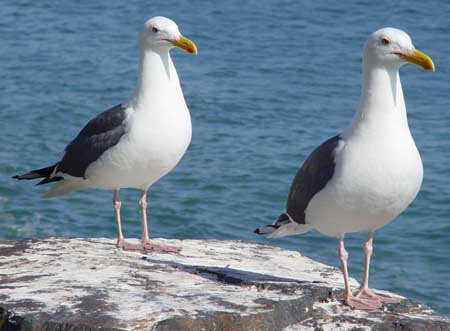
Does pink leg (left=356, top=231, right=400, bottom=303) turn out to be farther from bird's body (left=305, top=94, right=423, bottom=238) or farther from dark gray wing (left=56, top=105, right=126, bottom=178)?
dark gray wing (left=56, top=105, right=126, bottom=178)

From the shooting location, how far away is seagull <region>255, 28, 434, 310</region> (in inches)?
261

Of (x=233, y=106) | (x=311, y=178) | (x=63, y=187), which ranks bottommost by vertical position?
(x=63, y=187)

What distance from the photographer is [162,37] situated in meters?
8.50

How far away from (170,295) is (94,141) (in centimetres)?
201

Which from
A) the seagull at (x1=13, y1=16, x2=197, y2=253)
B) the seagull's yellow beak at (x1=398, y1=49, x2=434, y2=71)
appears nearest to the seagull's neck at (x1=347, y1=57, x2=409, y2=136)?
the seagull's yellow beak at (x1=398, y1=49, x2=434, y2=71)

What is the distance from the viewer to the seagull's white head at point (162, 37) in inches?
332

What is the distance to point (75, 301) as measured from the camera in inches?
272

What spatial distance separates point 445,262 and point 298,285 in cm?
578

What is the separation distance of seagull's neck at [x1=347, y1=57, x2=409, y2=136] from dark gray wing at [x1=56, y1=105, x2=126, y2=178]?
6.96 ft

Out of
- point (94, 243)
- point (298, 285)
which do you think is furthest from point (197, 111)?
point (298, 285)

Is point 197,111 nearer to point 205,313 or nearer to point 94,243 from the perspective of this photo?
point 94,243

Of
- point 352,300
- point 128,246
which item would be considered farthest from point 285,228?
point 128,246

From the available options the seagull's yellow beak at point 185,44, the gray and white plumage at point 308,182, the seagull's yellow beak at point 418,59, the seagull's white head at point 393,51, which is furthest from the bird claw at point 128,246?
the seagull's yellow beak at point 418,59

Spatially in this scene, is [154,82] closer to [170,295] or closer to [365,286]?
[170,295]
